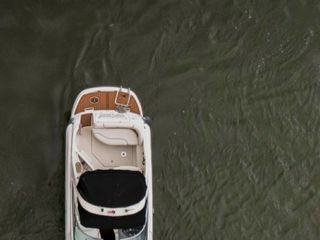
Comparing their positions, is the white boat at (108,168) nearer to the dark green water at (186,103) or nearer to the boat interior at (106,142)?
the boat interior at (106,142)

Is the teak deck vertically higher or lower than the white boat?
higher


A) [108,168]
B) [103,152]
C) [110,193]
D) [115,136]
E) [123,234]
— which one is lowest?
[123,234]

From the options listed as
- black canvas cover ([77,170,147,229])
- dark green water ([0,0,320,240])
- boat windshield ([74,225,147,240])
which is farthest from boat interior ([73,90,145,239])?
dark green water ([0,0,320,240])

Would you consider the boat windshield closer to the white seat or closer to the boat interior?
the boat interior

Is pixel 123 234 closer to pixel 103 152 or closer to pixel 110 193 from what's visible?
pixel 110 193

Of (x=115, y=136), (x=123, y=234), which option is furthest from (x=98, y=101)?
(x=123, y=234)

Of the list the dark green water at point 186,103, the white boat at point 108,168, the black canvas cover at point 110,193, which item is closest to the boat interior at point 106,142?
the white boat at point 108,168
